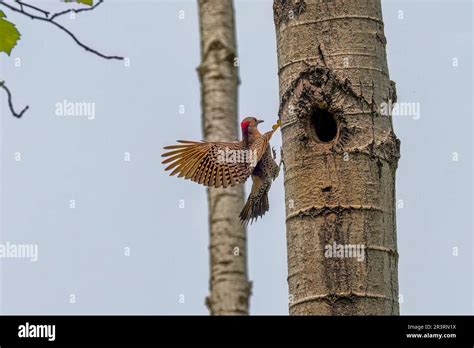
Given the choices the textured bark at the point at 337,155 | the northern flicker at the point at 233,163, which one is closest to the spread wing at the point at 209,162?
the northern flicker at the point at 233,163

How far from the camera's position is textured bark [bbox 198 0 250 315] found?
295 inches

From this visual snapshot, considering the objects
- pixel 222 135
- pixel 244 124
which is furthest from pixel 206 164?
pixel 222 135

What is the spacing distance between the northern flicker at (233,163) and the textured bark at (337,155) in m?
0.54

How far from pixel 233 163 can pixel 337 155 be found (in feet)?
2.78

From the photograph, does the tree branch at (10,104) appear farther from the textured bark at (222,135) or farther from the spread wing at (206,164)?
the textured bark at (222,135)

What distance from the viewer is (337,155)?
3572 mm

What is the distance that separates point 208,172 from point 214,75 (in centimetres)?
374

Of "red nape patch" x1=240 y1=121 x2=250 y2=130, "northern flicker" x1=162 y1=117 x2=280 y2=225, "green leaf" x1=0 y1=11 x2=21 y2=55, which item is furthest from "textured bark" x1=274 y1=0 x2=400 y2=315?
"green leaf" x1=0 y1=11 x2=21 y2=55

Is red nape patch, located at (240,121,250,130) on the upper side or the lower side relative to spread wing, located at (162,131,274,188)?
upper

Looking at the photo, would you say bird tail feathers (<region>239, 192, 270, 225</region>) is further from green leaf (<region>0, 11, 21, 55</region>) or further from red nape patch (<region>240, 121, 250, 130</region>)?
green leaf (<region>0, 11, 21, 55</region>)

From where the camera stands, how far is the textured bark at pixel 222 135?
7.50 m

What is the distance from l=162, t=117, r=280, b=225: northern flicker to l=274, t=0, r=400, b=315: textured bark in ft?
1.78

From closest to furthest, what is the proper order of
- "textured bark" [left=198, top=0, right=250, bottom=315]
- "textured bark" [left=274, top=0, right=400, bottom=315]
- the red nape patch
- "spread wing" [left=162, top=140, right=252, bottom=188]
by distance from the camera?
1. "textured bark" [left=274, top=0, right=400, bottom=315]
2. "spread wing" [left=162, top=140, right=252, bottom=188]
3. the red nape patch
4. "textured bark" [left=198, top=0, right=250, bottom=315]
